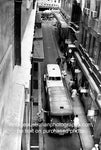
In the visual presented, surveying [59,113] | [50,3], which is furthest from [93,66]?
[50,3]

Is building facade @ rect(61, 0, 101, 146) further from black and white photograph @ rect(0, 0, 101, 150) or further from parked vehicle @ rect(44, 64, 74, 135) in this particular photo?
parked vehicle @ rect(44, 64, 74, 135)

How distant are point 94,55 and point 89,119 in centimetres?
388

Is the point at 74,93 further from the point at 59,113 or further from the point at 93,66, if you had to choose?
the point at 59,113

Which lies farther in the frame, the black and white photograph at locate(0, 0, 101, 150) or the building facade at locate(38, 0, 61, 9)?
the building facade at locate(38, 0, 61, 9)

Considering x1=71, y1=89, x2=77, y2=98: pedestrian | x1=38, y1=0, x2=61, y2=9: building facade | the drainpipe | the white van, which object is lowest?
x1=71, y1=89, x2=77, y2=98: pedestrian

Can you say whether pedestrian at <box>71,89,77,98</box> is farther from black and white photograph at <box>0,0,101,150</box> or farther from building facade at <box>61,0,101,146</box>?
building facade at <box>61,0,101,146</box>

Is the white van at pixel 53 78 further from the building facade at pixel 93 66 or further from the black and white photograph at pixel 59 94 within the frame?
the building facade at pixel 93 66

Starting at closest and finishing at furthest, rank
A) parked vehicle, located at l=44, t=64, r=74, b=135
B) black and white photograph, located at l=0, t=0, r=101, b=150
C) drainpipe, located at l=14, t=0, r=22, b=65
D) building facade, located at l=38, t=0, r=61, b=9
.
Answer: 1. drainpipe, located at l=14, t=0, r=22, b=65
2. black and white photograph, located at l=0, t=0, r=101, b=150
3. parked vehicle, located at l=44, t=64, r=74, b=135
4. building facade, located at l=38, t=0, r=61, b=9

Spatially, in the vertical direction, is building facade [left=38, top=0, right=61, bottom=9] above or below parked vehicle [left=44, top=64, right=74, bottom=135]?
above

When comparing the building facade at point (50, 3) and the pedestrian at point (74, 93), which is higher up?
the building facade at point (50, 3)

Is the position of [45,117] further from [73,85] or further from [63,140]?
[73,85]

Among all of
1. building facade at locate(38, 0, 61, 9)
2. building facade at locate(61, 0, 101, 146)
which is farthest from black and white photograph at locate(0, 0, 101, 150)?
building facade at locate(38, 0, 61, 9)

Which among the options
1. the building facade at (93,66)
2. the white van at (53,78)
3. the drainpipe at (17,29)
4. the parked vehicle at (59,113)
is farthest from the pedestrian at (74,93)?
the drainpipe at (17,29)

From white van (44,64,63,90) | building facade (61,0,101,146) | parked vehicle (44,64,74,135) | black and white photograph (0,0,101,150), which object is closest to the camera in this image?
black and white photograph (0,0,101,150)
